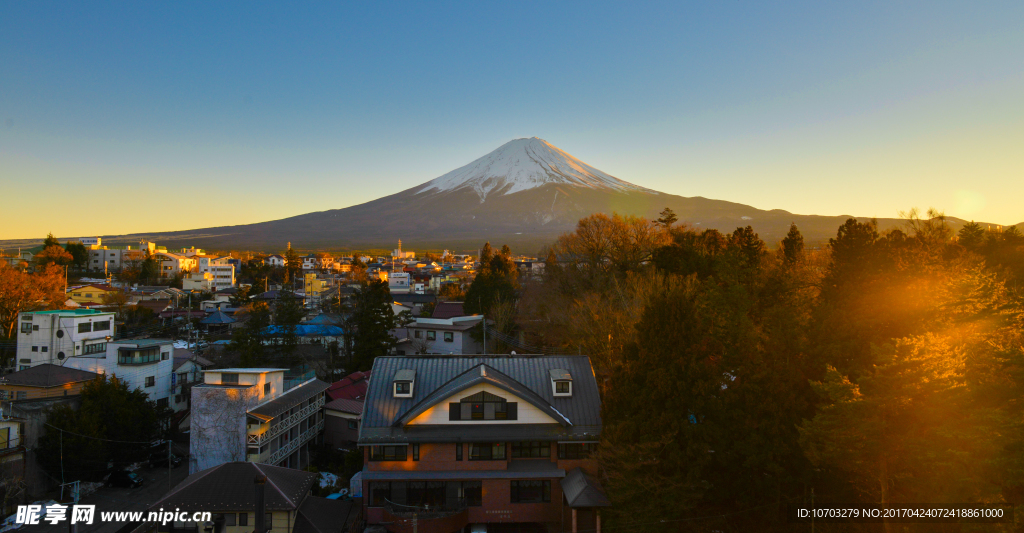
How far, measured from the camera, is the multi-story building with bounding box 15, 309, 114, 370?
2397 centimetres

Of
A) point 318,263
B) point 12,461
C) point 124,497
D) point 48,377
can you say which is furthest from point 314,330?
point 318,263

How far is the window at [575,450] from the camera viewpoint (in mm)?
13484

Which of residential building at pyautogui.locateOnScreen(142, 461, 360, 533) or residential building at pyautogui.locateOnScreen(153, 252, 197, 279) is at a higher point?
residential building at pyautogui.locateOnScreen(153, 252, 197, 279)

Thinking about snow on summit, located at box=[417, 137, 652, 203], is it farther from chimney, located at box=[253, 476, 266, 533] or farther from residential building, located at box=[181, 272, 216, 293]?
chimney, located at box=[253, 476, 266, 533]

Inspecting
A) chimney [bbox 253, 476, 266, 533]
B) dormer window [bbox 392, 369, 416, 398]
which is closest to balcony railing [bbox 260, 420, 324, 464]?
dormer window [bbox 392, 369, 416, 398]

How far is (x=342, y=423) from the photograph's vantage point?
66.9 ft

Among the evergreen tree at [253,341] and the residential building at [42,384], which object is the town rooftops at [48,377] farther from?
the evergreen tree at [253,341]

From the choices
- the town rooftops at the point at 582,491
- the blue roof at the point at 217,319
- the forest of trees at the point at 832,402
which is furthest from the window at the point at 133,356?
the forest of trees at the point at 832,402

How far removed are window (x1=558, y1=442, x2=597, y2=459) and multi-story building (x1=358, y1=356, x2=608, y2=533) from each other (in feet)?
0.08

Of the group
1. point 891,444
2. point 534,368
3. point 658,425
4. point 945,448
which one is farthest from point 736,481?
point 534,368

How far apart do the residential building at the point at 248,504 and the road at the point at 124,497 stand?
2545 millimetres

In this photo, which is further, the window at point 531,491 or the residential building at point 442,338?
the residential building at point 442,338

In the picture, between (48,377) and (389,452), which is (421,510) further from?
(48,377)

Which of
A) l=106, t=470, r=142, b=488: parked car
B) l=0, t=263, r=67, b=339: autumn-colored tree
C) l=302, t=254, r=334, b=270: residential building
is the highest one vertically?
l=302, t=254, r=334, b=270: residential building
